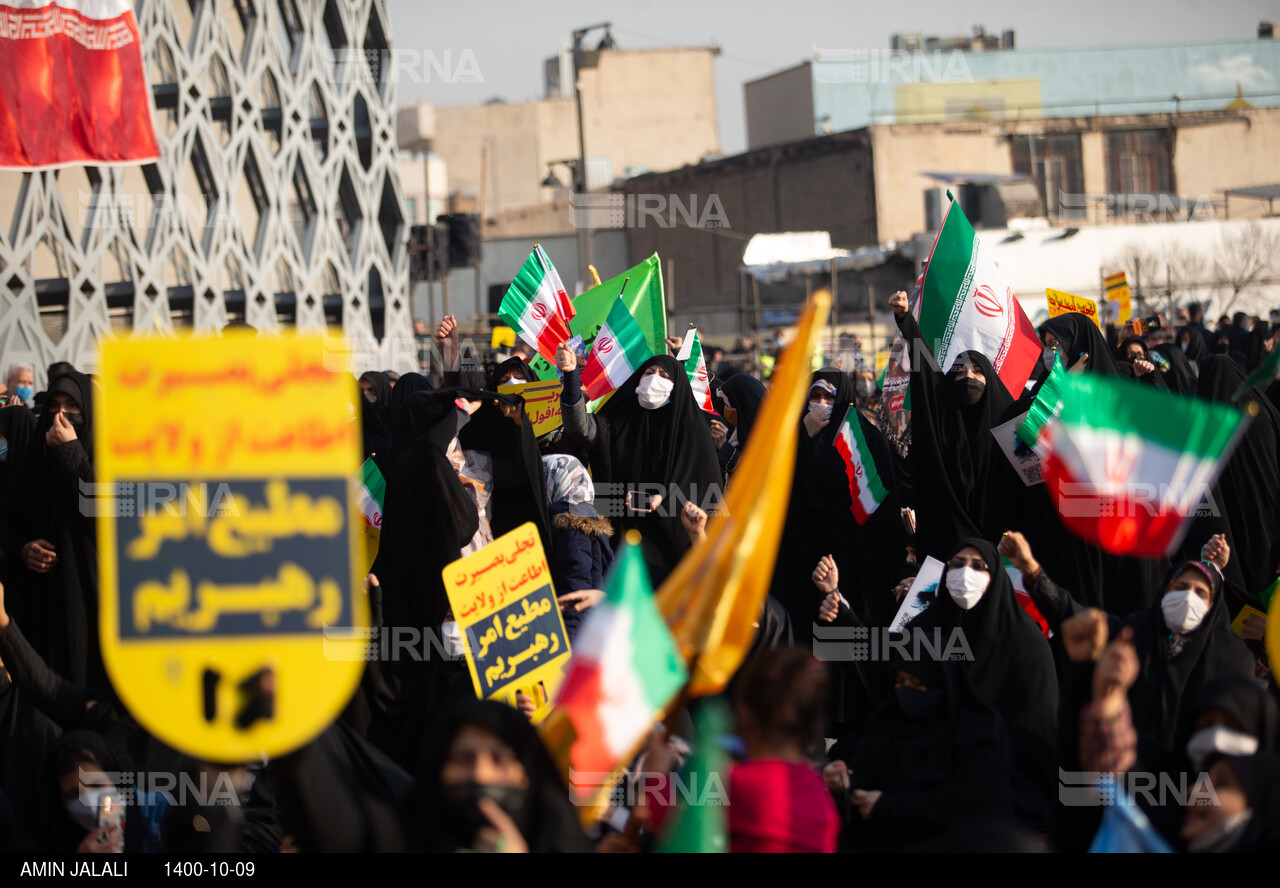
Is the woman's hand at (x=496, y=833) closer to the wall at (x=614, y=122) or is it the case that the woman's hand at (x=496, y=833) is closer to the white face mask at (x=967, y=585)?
the white face mask at (x=967, y=585)

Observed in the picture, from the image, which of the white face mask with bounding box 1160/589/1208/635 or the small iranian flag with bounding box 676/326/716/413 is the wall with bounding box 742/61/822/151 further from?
the white face mask with bounding box 1160/589/1208/635

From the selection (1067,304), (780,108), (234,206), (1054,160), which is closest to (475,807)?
(1067,304)

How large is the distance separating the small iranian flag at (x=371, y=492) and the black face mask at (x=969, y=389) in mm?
2465

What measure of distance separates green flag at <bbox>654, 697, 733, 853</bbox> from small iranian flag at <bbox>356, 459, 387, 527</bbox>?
2.94 m

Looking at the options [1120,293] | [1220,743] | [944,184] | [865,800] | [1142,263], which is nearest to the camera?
[1220,743]

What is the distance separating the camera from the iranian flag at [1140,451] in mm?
3225

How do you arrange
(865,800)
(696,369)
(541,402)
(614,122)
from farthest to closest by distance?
(614,122)
(696,369)
(541,402)
(865,800)

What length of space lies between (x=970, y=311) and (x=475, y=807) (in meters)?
4.52

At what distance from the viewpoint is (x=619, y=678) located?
2.49 meters

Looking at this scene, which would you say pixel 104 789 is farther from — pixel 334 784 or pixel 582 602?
pixel 582 602

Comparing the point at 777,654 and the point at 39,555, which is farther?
the point at 39,555

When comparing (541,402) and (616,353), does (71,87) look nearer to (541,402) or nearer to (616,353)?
(541,402)

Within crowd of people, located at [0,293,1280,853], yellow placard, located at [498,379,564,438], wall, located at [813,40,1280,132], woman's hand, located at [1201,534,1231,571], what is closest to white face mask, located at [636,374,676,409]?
crowd of people, located at [0,293,1280,853]

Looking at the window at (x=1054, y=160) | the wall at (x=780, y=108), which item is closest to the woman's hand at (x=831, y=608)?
the window at (x=1054, y=160)
